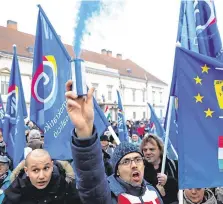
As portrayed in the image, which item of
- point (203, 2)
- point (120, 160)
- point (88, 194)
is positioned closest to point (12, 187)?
point (120, 160)

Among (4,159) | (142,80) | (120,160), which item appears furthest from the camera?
(142,80)

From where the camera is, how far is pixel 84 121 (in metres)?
1.61

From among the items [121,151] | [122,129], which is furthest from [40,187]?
[122,129]

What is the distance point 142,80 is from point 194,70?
51.4 meters

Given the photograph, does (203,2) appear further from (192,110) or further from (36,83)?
(36,83)

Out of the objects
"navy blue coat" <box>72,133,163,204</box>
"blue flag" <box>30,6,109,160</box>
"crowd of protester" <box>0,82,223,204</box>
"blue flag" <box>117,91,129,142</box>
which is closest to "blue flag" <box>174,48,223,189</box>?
"crowd of protester" <box>0,82,223,204</box>

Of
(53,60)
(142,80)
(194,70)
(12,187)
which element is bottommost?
(12,187)

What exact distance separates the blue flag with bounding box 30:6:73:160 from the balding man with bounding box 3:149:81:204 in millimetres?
1448

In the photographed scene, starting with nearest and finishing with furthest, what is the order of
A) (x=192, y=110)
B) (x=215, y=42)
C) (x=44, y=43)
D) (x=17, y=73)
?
(x=192, y=110)
(x=215, y=42)
(x=44, y=43)
(x=17, y=73)

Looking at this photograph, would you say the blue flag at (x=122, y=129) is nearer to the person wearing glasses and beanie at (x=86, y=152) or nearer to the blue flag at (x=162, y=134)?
the blue flag at (x=162, y=134)

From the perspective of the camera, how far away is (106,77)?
4369 centimetres

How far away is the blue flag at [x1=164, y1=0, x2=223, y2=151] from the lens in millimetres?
4328

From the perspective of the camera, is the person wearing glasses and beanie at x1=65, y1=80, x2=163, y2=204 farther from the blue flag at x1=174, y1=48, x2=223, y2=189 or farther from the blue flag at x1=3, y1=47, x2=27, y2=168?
the blue flag at x1=3, y1=47, x2=27, y2=168

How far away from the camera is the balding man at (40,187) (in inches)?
96.2
